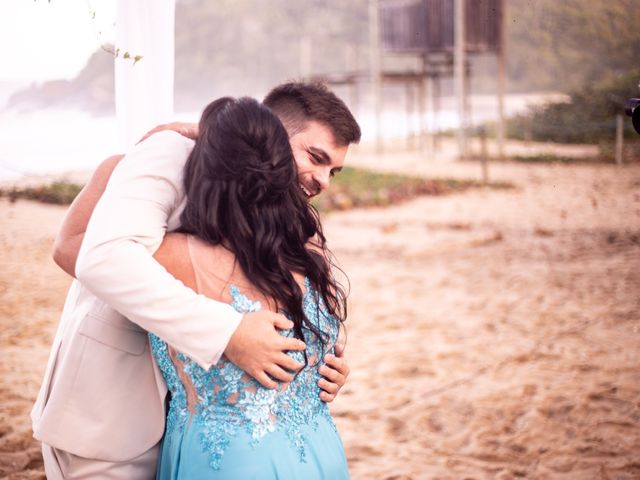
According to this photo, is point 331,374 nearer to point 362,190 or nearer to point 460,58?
point 362,190

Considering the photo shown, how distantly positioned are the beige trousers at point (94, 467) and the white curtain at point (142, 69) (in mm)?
1085

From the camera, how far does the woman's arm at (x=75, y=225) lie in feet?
5.96

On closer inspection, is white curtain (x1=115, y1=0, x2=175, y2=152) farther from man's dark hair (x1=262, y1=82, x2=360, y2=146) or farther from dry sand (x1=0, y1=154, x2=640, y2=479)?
dry sand (x1=0, y1=154, x2=640, y2=479)

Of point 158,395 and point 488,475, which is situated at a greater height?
point 158,395

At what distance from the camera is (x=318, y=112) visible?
2.31m

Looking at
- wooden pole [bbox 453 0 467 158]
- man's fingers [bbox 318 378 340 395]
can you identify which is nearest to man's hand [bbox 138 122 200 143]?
man's fingers [bbox 318 378 340 395]

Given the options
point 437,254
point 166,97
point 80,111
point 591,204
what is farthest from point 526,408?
point 80,111

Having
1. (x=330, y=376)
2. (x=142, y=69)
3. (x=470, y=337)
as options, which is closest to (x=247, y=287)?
(x=330, y=376)

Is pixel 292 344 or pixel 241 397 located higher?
pixel 292 344

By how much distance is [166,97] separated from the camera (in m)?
2.58

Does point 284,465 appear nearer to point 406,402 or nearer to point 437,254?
point 406,402

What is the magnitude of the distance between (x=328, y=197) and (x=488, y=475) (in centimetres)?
942

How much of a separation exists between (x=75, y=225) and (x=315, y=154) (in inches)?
31.5

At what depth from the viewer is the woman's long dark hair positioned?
1.59 m
